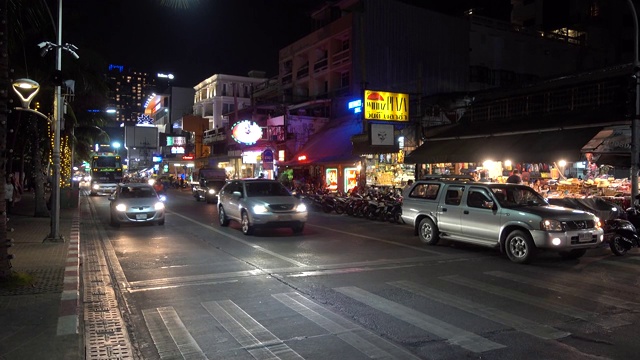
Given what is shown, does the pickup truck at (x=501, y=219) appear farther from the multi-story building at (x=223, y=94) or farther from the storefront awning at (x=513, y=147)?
the multi-story building at (x=223, y=94)

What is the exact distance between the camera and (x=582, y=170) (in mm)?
19641

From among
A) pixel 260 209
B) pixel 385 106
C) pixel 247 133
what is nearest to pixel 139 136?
pixel 247 133

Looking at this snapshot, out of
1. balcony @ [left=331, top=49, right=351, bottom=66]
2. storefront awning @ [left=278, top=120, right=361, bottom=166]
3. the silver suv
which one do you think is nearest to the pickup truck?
the silver suv

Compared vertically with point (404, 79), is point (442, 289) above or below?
below

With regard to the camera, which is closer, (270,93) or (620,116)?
(620,116)

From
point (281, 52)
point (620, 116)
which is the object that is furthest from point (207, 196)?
point (620, 116)

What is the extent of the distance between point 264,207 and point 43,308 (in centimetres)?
830

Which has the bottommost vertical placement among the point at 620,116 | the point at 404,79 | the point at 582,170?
the point at 582,170

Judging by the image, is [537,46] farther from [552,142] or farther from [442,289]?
[442,289]

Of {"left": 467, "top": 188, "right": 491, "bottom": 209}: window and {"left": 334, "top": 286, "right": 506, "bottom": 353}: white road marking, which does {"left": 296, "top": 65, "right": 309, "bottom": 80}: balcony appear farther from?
{"left": 334, "top": 286, "right": 506, "bottom": 353}: white road marking

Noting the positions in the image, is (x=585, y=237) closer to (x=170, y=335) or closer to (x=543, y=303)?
(x=543, y=303)

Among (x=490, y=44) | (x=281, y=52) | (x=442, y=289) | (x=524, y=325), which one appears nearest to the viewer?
(x=524, y=325)

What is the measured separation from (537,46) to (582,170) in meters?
23.9

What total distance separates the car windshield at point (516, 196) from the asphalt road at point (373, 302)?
1241 mm
